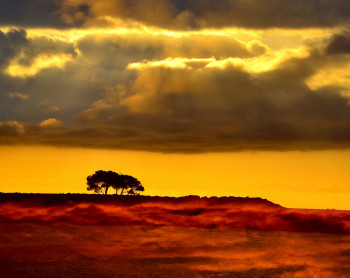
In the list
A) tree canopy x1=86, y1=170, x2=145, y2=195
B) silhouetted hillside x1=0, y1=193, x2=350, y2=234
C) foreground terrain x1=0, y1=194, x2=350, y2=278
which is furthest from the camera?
tree canopy x1=86, y1=170, x2=145, y2=195

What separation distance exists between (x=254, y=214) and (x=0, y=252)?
9.60 meters

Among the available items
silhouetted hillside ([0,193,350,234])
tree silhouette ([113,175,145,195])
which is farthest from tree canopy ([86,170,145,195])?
silhouetted hillside ([0,193,350,234])

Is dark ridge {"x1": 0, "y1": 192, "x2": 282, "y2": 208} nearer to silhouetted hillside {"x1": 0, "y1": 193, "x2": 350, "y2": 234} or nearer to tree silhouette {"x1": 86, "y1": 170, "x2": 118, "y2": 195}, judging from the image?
silhouetted hillside {"x1": 0, "y1": 193, "x2": 350, "y2": 234}

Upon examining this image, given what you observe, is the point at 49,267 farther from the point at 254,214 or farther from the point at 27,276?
the point at 254,214

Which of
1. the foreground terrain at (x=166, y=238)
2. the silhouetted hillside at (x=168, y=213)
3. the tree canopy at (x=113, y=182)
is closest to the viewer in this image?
the foreground terrain at (x=166, y=238)

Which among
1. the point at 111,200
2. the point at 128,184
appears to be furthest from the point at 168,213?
the point at 128,184

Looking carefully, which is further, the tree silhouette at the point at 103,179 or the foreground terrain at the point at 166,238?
the tree silhouette at the point at 103,179

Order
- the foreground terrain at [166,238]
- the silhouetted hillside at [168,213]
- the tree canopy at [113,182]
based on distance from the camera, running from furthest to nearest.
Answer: the tree canopy at [113,182]
the silhouetted hillside at [168,213]
the foreground terrain at [166,238]

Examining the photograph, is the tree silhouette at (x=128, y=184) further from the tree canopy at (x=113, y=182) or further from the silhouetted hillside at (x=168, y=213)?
the silhouetted hillside at (x=168, y=213)

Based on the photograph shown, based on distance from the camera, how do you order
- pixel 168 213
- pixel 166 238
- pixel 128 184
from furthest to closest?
pixel 128 184 < pixel 168 213 < pixel 166 238

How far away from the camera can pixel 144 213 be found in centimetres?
1894

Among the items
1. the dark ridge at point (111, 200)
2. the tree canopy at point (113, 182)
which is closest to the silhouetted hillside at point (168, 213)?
the dark ridge at point (111, 200)

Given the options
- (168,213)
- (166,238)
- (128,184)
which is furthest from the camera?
(128,184)

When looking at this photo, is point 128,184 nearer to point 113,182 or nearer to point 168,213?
point 113,182
